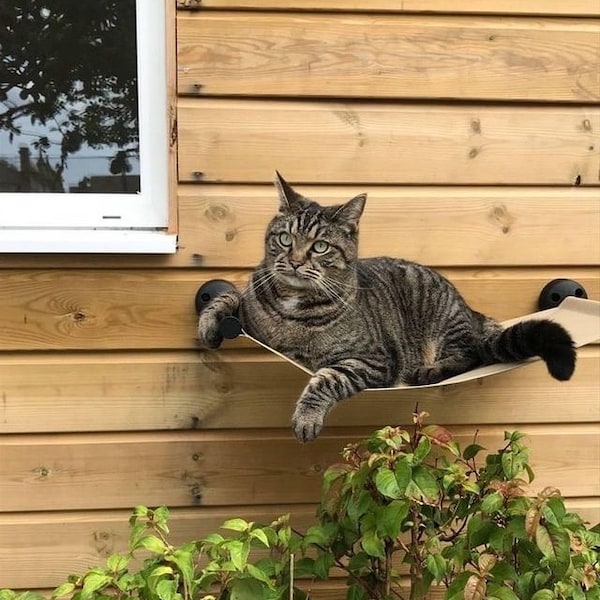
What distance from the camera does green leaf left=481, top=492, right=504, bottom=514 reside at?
1.00 m

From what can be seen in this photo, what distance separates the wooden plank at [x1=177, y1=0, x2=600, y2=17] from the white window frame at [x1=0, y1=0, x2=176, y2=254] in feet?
0.38

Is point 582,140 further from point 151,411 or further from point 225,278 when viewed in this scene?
point 151,411

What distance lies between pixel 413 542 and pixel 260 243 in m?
0.64

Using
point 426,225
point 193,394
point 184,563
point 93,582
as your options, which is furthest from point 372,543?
point 426,225

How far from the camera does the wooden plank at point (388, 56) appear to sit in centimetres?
133

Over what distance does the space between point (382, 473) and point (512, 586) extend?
0.99 feet

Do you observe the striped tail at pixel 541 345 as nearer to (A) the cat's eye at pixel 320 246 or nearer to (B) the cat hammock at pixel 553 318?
(B) the cat hammock at pixel 553 318

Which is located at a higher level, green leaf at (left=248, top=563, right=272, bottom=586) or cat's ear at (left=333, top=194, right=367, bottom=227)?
cat's ear at (left=333, top=194, right=367, bottom=227)

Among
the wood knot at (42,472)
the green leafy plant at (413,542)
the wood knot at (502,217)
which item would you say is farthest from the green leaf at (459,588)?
the wood knot at (42,472)

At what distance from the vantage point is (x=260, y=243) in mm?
1394

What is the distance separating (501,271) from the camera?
146cm

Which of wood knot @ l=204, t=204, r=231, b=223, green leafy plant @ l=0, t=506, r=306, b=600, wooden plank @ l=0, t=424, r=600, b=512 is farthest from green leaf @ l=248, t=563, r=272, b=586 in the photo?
wood knot @ l=204, t=204, r=231, b=223

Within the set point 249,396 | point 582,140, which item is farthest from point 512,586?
point 582,140

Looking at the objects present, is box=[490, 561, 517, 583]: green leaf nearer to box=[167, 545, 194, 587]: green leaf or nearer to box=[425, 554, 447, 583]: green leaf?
box=[425, 554, 447, 583]: green leaf
